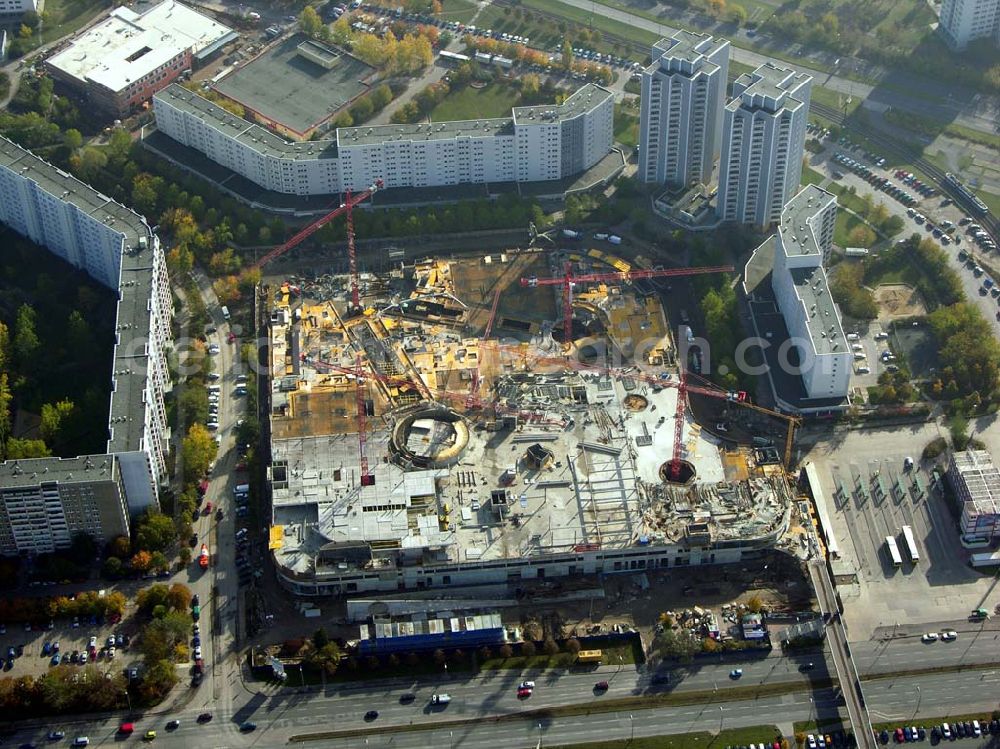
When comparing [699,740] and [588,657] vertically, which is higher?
[588,657]

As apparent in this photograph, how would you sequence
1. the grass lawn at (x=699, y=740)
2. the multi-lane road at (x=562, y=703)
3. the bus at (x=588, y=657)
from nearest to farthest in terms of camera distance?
the grass lawn at (x=699, y=740), the multi-lane road at (x=562, y=703), the bus at (x=588, y=657)

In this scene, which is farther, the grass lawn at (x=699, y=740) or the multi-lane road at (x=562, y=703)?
the multi-lane road at (x=562, y=703)

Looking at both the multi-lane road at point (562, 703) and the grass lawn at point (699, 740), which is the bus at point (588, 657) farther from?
the grass lawn at point (699, 740)

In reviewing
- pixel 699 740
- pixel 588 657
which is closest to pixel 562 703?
pixel 588 657

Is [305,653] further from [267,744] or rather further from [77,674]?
[77,674]

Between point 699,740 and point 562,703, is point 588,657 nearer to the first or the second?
point 562,703

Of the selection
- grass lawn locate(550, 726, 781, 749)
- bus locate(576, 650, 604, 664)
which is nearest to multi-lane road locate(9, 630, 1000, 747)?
grass lawn locate(550, 726, 781, 749)

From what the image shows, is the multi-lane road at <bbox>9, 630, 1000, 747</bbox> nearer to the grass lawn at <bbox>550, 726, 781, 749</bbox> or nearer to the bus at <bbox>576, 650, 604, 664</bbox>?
the grass lawn at <bbox>550, 726, 781, 749</bbox>

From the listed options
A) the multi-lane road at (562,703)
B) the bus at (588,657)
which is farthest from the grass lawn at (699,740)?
the bus at (588,657)

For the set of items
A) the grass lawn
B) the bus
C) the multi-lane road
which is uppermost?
the bus
